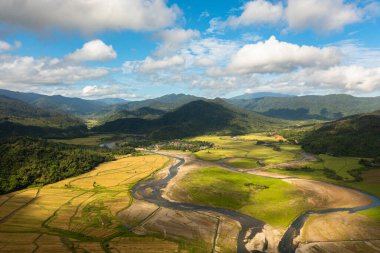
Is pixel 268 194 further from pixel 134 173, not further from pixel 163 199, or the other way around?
pixel 134 173

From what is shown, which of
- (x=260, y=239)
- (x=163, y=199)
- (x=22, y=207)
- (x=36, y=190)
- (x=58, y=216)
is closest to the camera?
(x=260, y=239)

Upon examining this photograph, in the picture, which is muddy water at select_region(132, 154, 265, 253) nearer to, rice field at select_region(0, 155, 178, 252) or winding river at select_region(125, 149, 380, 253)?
winding river at select_region(125, 149, 380, 253)

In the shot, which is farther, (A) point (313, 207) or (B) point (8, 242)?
(A) point (313, 207)

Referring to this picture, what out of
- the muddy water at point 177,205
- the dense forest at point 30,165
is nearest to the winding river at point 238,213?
the muddy water at point 177,205

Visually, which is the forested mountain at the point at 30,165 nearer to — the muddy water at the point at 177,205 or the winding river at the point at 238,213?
the winding river at the point at 238,213

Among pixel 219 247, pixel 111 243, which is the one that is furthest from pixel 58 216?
pixel 219 247

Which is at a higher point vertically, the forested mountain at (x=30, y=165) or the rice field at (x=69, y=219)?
the forested mountain at (x=30, y=165)

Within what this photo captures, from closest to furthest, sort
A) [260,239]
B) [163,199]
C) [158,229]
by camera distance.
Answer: [260,239]
[158,229]
[163,199]
